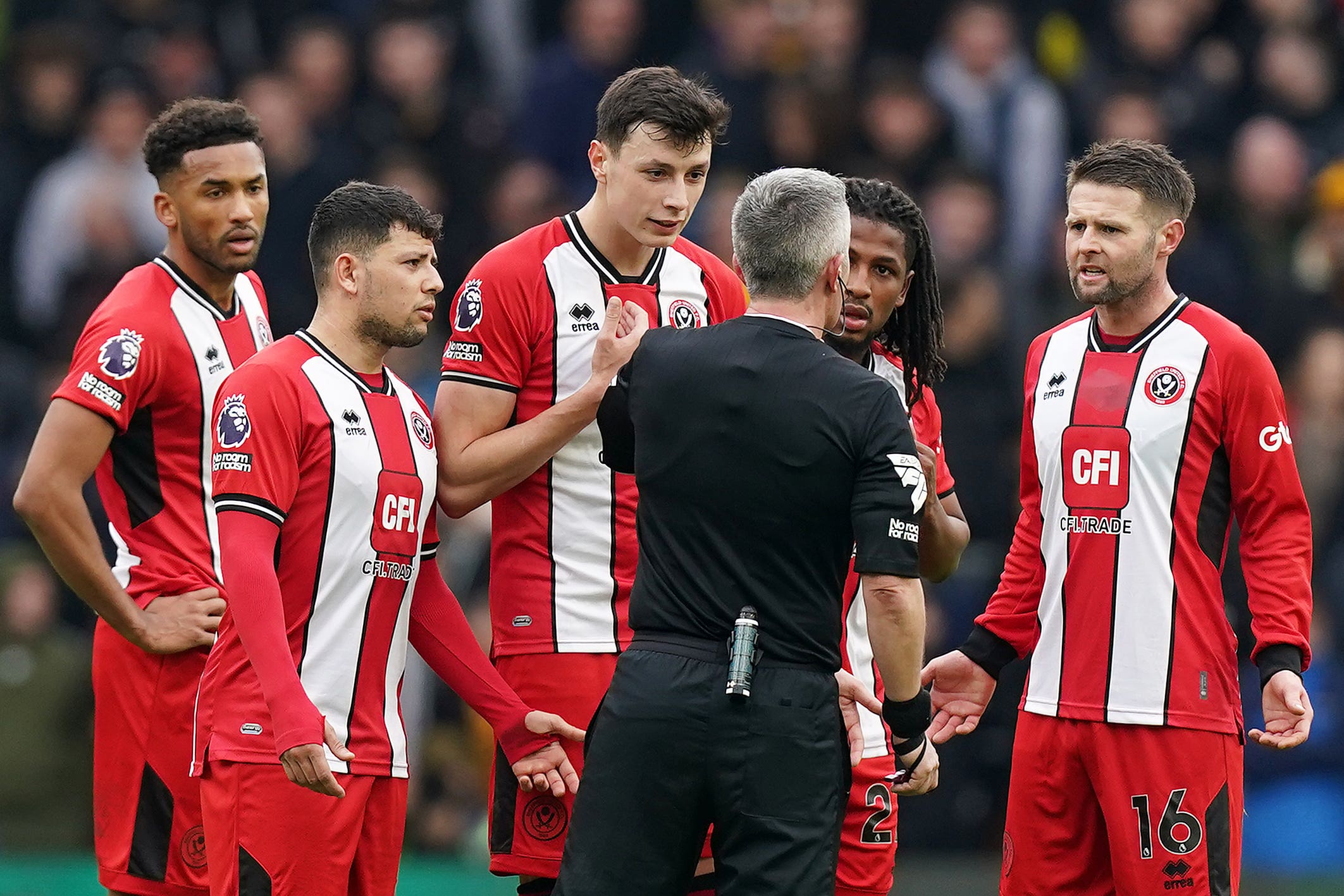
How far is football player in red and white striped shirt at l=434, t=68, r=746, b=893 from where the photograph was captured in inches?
227

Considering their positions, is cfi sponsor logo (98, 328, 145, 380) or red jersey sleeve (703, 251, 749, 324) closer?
cfi sponsor logo (98, 328, 145, 380)

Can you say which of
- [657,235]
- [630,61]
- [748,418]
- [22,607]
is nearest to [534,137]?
[630,61]

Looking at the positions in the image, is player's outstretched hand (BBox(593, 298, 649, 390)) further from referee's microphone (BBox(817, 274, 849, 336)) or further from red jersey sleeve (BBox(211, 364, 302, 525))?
red jersey sleeve (BBox(211, 364, 302, 525))

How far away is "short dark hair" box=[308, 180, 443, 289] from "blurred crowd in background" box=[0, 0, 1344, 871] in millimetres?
4676

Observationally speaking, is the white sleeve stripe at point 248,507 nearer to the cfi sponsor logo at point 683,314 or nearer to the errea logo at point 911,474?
the cfi sponsor logo at point 683,314

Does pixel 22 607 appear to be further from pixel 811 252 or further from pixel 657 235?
pixel 811 252

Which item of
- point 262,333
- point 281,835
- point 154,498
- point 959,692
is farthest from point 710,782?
point 262,333

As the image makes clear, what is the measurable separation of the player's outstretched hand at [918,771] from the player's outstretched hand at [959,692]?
2.73 feet

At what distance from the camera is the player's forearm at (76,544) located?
19.5ft

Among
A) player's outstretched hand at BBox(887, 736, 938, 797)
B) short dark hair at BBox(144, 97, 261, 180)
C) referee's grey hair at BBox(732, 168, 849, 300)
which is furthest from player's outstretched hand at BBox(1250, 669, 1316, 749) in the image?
short dark hair at BBox(144, 97, 261, 180)

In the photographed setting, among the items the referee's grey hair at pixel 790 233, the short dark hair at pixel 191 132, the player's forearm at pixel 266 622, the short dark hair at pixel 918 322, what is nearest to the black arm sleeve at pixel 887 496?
the referee's grey hair at pixel 790 233

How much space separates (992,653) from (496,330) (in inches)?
77.8

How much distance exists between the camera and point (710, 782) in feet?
16.2

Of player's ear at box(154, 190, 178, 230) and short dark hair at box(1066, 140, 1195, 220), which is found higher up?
short dark hair at box(1066, 140, 1195, 220)
